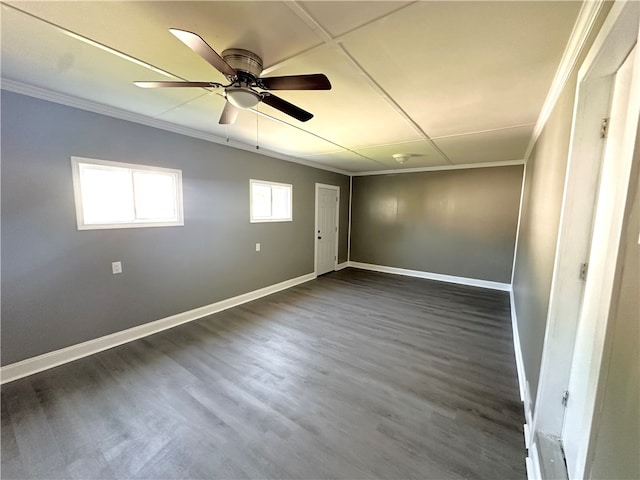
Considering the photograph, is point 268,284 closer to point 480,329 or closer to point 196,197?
point 196,197

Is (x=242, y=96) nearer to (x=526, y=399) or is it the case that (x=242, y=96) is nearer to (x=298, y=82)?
(x=298, y=82)

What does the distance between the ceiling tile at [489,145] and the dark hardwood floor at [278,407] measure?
8.03 ft

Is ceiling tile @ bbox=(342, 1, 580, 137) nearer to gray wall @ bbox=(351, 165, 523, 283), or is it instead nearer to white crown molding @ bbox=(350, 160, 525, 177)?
white crown molding @ bbox=(350, 160, 525, 177)

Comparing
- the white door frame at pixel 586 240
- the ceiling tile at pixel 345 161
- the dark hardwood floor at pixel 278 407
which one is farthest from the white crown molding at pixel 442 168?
the white door frame at pixel 586 240

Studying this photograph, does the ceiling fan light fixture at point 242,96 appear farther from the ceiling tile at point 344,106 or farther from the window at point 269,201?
the window at point 269,201

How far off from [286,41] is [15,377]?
349 centimetres

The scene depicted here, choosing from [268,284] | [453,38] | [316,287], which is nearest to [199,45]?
[453,38]

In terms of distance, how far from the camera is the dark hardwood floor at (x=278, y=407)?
4.95ft

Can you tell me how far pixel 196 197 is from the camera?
3.37m

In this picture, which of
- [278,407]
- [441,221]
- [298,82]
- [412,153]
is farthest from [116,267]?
[441,221]

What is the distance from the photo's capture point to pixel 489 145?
3.53m

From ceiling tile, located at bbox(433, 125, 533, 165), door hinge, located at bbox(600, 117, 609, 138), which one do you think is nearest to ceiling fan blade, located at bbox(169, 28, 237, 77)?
door hinge, located at bbox(600, 117, 609, 138)

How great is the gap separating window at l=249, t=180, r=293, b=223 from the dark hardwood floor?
1.91m

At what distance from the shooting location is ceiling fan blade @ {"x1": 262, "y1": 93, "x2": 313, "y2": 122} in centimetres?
166
